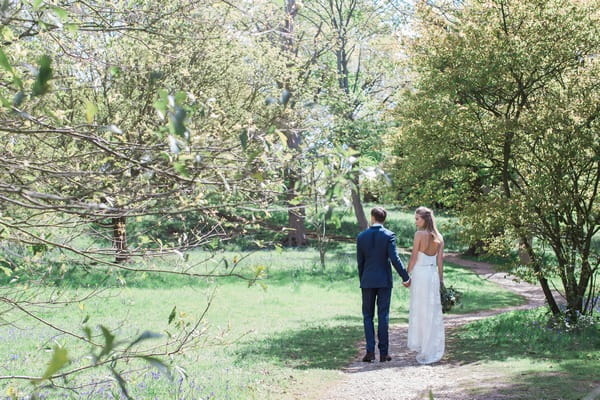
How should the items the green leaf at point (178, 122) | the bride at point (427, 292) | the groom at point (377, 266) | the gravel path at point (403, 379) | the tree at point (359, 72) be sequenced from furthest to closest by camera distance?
the tree at point (359, 72) → the bride at point (427, 292) → the groom at point (377, 266) → the gravel path at point (403, 379) → the green leaf at point (178, 122)

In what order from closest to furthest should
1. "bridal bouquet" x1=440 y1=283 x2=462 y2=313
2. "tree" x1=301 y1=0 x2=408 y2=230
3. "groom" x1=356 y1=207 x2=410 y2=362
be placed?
"groom" x1=356 y1=207 x2=410 y2=362 < "bridal bouquet" x1=440 y1=283 x2=462 y2=313 < "tree" x1=301 y1=0 x2=408 y2=230

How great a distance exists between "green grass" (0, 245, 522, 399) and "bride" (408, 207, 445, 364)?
1229 millimetres

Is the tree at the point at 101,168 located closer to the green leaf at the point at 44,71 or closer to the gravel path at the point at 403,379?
the green leaf at the point at 44,71

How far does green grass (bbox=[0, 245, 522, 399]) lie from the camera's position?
24.1 feet

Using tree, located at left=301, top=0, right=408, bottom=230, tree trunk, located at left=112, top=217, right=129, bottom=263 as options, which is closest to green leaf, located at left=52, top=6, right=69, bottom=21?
tree trunk, located at left=112, top=217, right=129, bottom=263

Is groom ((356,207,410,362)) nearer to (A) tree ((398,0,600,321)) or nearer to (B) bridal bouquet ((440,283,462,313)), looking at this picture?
(B) bridal bouquet ((440,283,462,313))

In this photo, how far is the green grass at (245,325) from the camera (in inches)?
289

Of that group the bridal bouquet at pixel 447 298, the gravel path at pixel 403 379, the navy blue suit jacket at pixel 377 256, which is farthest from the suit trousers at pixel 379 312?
the bridal bouquet at pixel 447 298

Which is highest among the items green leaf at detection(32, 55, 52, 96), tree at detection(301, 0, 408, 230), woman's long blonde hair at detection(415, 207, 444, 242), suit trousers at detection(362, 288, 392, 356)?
tree at detection(301, 0, 408, 230)

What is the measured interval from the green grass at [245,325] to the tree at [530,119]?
3690 mm

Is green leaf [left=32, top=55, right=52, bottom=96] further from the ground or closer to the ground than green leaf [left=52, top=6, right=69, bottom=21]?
closer to the ground

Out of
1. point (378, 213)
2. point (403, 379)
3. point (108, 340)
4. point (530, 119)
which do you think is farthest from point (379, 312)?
point (108, 340)

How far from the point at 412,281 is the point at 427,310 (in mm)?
480

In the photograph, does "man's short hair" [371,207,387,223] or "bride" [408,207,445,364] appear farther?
"bride" [408,207,445,364]
